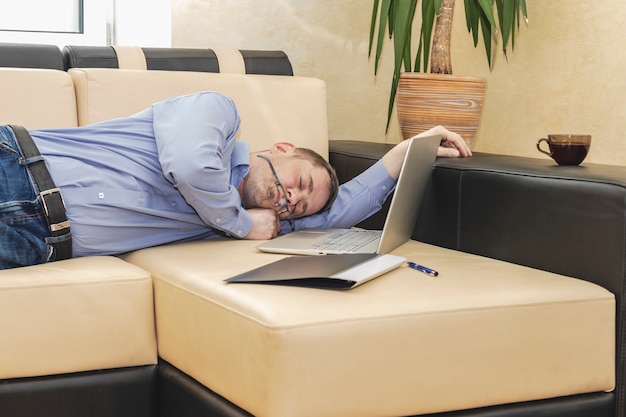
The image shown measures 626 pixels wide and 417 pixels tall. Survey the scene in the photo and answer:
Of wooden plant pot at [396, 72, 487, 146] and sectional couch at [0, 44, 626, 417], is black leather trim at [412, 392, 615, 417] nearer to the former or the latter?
Result: sectional couch at [0, 44, 626, 417]

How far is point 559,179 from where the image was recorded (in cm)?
168

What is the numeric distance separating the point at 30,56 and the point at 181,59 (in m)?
0.42

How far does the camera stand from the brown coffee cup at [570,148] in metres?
1.88

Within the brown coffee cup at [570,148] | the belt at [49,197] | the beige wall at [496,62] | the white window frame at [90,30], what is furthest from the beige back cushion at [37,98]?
the brown coffee cup at [570,148]

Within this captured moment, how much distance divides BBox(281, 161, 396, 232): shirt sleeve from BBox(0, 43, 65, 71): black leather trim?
0.81 m

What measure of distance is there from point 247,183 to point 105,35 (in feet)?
4.11

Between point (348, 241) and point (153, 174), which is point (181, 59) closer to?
point (153, 174)

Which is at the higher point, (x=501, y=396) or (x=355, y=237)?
(x=355, y=237)

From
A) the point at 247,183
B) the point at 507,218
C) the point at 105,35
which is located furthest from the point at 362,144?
the point at 105,35

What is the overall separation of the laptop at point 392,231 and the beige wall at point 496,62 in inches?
30.9

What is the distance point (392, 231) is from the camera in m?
1.78

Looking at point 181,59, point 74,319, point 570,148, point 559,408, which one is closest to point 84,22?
point 181,59

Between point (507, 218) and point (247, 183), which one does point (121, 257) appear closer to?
point (247, 183)

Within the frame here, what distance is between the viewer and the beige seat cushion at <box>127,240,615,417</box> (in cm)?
Answer: 126
